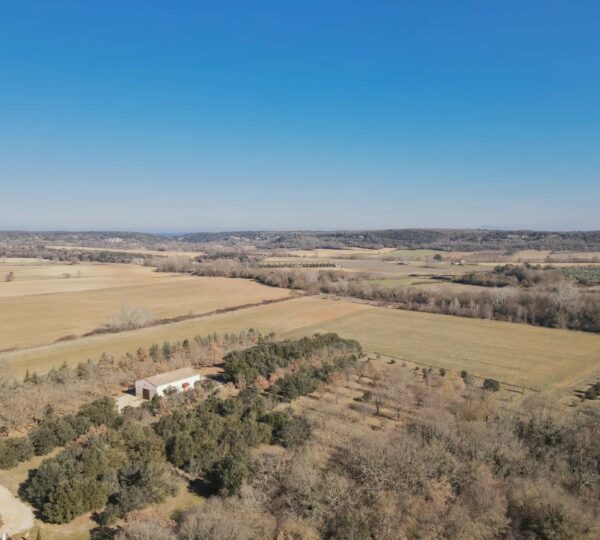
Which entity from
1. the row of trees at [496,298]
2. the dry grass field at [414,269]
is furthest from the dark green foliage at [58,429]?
the dry grass field at [414,269]

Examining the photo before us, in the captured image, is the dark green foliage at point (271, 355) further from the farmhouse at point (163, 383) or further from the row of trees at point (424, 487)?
the row of trees at point (424, 487)

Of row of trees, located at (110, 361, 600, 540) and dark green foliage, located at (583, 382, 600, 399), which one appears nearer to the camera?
row of trees, located at (110, 361, 600, 540)

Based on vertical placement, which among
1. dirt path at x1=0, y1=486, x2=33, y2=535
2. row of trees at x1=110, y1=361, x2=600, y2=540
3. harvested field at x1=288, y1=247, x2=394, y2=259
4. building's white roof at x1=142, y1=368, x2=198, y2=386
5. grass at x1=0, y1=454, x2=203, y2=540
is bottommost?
grass at x1=0, y1=454, x2=203, y2=540

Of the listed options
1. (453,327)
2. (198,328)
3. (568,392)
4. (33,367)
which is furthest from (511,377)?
(33,367)

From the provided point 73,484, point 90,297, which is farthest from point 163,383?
point 90,297

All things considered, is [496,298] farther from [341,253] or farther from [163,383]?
[341,253]

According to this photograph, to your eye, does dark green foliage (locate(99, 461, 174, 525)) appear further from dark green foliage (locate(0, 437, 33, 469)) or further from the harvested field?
the harvested field

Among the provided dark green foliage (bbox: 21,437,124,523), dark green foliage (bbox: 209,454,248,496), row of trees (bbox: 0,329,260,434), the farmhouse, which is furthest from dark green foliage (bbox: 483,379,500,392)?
dark green foliage (bbox: 21,437,124,523)
